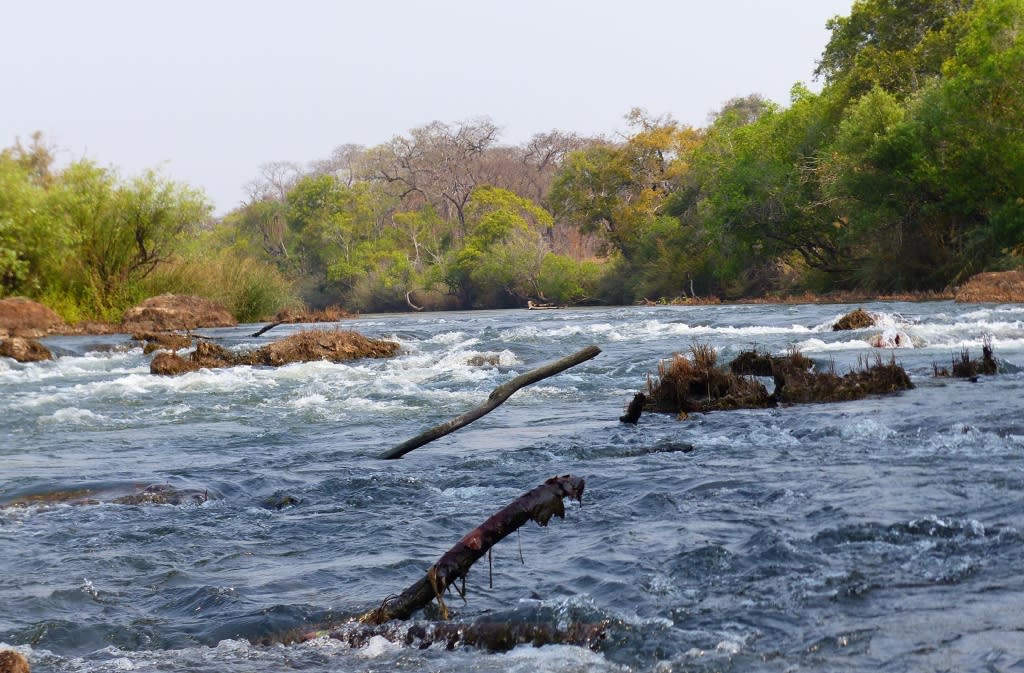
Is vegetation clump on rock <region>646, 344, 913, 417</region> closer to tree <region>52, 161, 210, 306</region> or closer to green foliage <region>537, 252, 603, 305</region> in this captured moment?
tree <region>52, 161, 210, 306</region>

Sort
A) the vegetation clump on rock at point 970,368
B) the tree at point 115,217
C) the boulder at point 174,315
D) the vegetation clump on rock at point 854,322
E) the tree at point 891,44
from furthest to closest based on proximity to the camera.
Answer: the tree at point 891,44 < the tree at point 115,217 < the boulder at point 174,315 < the vegetation clump on rock at point 854,322 < the vegetation clump on rock at point 970,368

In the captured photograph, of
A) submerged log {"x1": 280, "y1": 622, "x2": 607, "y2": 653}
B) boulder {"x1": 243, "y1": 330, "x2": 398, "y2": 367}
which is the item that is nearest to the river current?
submerged log {"x1": 280, "y1": 622, "x2": 607, "y2": 653}

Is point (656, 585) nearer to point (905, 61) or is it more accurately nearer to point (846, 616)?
Answer: point (846, 616)

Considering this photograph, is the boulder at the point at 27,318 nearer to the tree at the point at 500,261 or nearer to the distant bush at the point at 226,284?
the distant bush at the point at 226,284

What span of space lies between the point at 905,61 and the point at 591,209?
73.6 feet

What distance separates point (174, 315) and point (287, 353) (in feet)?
41.1

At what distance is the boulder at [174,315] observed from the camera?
28.3 metres

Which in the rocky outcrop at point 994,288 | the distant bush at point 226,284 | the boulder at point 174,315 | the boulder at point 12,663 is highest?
the distant bush at point 226,284

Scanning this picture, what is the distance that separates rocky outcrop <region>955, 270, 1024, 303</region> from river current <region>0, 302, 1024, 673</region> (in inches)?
548

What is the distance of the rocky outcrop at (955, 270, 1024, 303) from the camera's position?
977 inches

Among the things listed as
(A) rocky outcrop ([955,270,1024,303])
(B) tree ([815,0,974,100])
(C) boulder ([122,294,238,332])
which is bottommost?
(A) rocky outcrop ([955,270,1024,303])

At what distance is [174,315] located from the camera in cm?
2922

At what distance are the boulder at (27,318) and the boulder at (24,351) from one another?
601 centimetres

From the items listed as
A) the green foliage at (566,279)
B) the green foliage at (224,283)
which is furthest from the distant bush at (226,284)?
the green foliage at (566,279)
